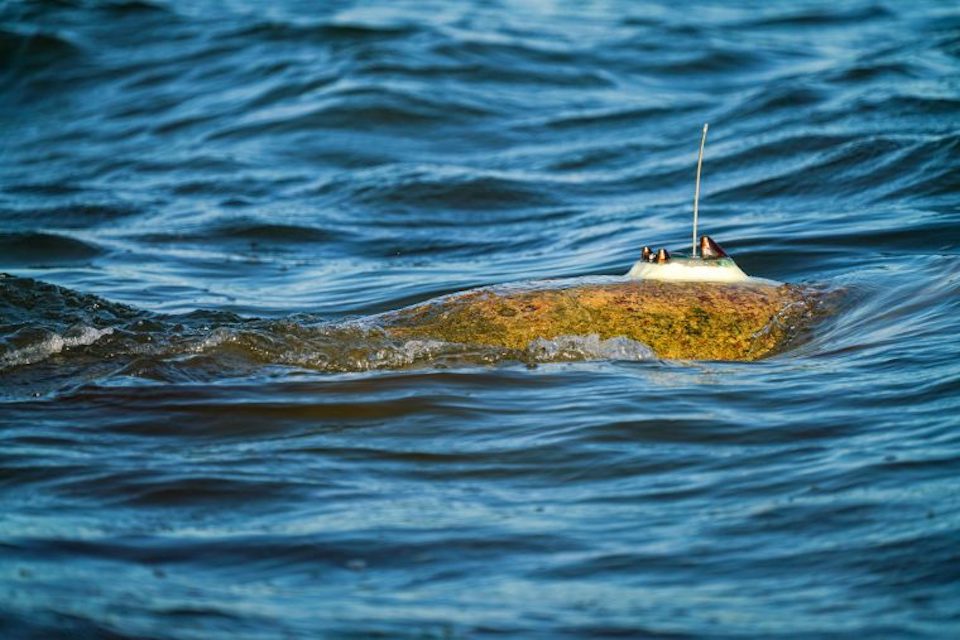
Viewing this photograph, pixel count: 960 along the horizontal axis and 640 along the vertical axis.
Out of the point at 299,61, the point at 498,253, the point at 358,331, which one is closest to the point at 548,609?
the point at 358,331

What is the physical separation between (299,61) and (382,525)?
1152 centimetres

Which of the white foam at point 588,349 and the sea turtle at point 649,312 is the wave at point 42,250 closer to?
the sea turtle at point 649,312

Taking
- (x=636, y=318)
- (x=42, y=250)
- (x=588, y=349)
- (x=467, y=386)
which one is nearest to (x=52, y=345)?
(x=467, y=386)

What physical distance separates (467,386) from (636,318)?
2.83ft

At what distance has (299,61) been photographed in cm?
→ 1453

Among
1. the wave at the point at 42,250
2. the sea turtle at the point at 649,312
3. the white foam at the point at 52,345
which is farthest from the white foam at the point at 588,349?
the wave at the point at 42,250

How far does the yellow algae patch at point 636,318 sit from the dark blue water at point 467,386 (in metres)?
0.19

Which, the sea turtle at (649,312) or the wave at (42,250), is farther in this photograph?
the wave at (42,250)

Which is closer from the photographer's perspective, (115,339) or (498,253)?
(115,339)

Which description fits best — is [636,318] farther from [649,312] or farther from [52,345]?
[52,345]

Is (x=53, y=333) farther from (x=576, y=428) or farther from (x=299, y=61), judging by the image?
(x=299, y=61)

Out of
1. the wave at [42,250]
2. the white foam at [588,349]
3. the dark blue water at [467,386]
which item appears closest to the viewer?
the dark blue water at [467,386]

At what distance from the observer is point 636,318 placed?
546 cm

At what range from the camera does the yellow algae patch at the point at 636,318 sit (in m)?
5.40
